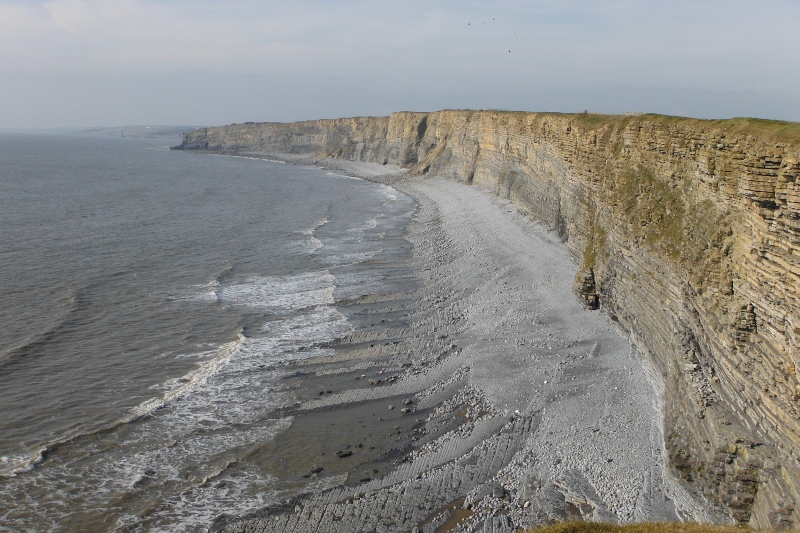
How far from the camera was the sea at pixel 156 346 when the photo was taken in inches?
577

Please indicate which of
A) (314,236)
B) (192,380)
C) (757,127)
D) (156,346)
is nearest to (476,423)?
(192,380)

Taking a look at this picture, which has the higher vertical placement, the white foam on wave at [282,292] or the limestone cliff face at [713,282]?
the limestone cliff face at [713,282]

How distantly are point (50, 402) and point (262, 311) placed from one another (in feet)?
33.0

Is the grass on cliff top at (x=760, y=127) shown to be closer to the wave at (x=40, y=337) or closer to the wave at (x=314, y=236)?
the wave at (x=40, y=337)

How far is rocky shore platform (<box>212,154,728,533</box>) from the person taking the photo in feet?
44.6

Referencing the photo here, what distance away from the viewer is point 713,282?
1391cm

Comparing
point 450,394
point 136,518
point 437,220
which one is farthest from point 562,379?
point 437,220

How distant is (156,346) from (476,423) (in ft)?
41.8

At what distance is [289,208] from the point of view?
60.3m

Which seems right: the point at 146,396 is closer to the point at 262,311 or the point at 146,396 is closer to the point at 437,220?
the point at 262,311


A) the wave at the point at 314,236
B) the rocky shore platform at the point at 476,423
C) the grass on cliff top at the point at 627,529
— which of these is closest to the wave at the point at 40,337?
the rocky shore platform at the point at 476,423

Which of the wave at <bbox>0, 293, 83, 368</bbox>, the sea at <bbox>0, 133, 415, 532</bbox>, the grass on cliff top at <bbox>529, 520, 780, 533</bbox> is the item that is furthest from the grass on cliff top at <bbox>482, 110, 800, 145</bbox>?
the wave at <bbox>0, 293, 83, 368</bbox>

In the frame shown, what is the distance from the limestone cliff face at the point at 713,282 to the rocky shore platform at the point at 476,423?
3.79 ft

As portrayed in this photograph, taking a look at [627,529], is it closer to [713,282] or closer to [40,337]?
[713,282]
